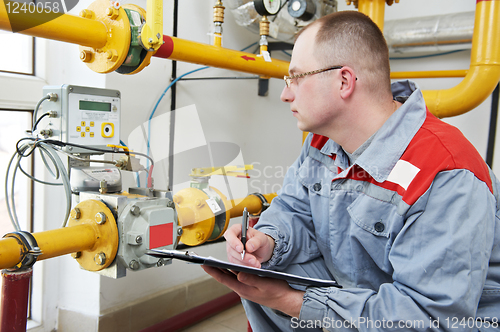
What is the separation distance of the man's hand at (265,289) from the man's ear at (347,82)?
478 millimetres

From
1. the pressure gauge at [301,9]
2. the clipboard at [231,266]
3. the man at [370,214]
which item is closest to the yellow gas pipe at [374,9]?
the pressure gauge at [301,9]

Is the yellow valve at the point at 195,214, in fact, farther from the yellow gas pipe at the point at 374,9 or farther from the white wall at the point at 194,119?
the yellow gas pipe at the point at 374,9

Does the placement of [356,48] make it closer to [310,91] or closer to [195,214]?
[310,91]

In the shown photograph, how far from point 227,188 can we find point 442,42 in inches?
53.9

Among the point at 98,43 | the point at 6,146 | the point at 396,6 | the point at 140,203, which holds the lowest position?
the point at 140,203

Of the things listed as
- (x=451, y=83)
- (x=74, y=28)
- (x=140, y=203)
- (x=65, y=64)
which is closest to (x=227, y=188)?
(x=65, y=64)

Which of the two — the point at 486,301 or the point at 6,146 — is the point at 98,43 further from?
the point at 486,301

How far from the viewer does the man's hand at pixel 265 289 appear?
790mm

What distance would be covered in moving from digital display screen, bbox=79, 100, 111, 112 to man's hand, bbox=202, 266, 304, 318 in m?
0.58

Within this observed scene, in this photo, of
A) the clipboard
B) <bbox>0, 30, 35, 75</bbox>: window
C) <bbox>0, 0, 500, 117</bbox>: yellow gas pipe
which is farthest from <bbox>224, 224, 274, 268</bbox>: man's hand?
<bbox>0, 30, 35, 75</bbox>: window

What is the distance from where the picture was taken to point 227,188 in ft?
7.00

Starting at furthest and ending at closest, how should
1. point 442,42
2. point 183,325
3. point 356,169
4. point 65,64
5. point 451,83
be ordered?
1. point 451,83
2. point 442,42
3. point 183,325
4. point 65,64
5. point 356,169

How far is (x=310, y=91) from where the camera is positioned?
1028mm

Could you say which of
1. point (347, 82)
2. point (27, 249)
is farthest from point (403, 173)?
point (27, 249)
